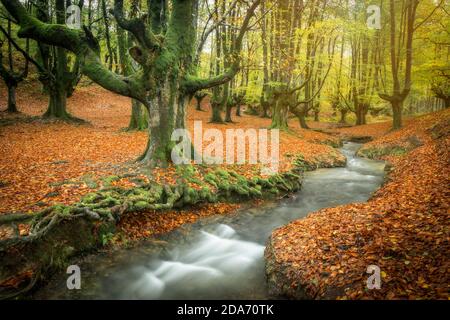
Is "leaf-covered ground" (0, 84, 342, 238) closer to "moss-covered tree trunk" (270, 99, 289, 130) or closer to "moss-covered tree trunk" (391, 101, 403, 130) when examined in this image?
"moss-covered tree trunk" (270, 99, 289, 130)

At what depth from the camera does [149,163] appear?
349 inches

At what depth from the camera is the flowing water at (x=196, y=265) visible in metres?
5.36

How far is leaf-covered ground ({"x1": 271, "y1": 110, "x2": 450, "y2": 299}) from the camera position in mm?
4125

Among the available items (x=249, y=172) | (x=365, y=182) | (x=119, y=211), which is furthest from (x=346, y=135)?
(x=119, y=211)

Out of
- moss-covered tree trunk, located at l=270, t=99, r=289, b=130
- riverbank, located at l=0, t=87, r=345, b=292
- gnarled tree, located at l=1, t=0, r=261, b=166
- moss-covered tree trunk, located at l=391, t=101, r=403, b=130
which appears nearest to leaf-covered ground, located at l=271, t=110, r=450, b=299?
riverbank, located at l=0, t=87, r=345, b=292

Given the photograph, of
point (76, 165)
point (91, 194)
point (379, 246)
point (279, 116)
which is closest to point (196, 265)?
point (91, 194)

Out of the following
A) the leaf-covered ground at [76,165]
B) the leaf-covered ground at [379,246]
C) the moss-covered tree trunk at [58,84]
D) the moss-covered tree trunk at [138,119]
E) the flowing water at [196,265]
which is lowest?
the flowing water at [196,265]

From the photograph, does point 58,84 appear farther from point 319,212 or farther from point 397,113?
point 397,113

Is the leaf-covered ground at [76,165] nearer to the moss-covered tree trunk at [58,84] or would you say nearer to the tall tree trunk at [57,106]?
the tall tree trunk at [57,106]

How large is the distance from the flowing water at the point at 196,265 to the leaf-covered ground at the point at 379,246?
90cm

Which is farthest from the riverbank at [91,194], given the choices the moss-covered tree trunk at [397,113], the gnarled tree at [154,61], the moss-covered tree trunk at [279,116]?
the moss-covered tree trunk at [397,113]

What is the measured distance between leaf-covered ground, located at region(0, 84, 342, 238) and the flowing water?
0.68 m
